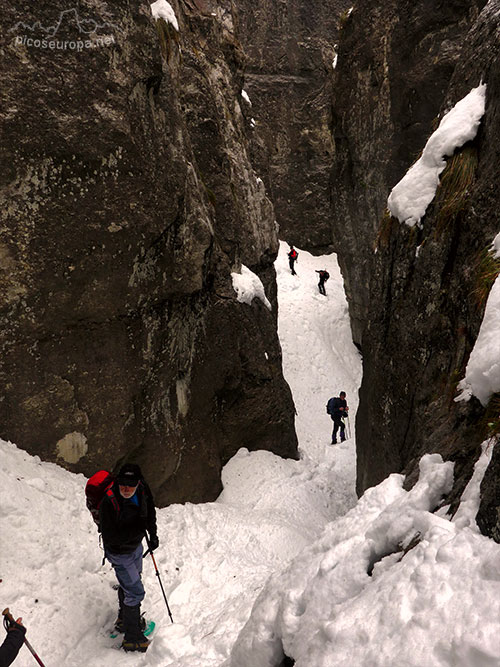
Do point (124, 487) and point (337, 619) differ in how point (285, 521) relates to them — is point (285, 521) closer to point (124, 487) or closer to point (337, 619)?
point (124, 487)

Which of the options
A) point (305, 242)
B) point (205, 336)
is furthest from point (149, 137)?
point (305, 242)

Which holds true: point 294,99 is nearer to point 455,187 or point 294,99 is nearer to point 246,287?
point 246,287

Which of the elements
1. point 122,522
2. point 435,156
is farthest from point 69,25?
point 122,522

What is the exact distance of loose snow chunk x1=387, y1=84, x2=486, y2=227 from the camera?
5141 mm

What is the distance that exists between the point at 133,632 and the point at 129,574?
0.55m

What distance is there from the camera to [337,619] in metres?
2.12

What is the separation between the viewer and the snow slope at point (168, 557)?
4.35 meters

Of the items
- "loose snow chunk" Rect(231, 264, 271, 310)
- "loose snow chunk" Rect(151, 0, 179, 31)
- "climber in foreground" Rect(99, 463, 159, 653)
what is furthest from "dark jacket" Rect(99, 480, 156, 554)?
"loose snow chunk" Rect(151, 0, 179, 31)

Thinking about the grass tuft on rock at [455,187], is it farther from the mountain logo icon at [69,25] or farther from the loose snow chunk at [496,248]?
the mountain logo icon at [69,25]

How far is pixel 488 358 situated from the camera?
2.85 metres

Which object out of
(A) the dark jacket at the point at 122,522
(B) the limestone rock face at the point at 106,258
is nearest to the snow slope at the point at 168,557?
(B) the limestone rock face at the point at 106,258

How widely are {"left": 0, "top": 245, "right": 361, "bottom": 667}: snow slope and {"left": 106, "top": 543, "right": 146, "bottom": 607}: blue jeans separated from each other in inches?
17.9

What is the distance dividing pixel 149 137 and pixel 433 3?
10036 millimetres

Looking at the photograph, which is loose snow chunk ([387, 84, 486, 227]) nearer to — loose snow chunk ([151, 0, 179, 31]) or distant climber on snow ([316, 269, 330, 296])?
loose snow chunk ([151, 0, 179, 31])
